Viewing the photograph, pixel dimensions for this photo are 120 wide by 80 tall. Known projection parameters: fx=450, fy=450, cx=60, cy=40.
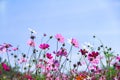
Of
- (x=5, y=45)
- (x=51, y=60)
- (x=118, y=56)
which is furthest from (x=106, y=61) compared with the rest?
(x=5, y=45)

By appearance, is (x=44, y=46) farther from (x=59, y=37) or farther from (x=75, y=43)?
(x=75, y=43)

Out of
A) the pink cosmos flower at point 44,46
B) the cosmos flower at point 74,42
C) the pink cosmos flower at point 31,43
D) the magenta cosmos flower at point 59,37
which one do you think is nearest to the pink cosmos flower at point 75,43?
the cosmos flower at point 74,42

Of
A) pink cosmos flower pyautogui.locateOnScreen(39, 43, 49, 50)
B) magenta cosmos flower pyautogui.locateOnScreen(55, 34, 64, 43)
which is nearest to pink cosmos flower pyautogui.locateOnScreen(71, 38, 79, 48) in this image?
magenta cosmos flower pyautogui.locateOnScreen(55, 34, 64, 43)

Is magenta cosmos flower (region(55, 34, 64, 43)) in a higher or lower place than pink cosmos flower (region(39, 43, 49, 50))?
higher

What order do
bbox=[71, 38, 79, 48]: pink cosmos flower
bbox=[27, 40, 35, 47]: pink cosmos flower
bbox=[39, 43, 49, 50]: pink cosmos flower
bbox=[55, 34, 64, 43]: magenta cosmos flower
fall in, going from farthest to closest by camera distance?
bbox=[27, 40, 35, 47]: pink cosmos flower → bbox=[39, 43, 49, 50]: pink cosmos flower → bbox=[55, 34, 64, 43]: magenta cosmos flower → bbox=[71, 38, 79, 48]: pink cosmos flower

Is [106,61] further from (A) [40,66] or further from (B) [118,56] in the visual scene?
(A) [40,66]

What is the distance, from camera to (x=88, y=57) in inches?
239

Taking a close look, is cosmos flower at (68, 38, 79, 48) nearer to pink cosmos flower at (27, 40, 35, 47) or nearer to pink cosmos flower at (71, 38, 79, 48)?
pink cosmos flower at (71, 38, 79, 48)

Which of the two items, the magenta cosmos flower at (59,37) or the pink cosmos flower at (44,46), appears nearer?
the magenta cosmos flower at (59,37)

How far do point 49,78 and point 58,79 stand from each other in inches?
9.5

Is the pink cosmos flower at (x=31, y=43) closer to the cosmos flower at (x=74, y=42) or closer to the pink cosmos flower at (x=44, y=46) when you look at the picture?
the pink cosmos flower at (x=44, y=46)

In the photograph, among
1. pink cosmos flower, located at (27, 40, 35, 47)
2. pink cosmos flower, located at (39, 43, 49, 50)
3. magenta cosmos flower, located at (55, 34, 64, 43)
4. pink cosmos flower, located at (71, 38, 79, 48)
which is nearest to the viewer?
Answer: pink cosmos flower, located at (71, 38, 79, 48)

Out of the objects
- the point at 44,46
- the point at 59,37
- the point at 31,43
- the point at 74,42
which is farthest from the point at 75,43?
the point at 31,43

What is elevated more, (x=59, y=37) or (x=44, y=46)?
(x=59, y=37)
